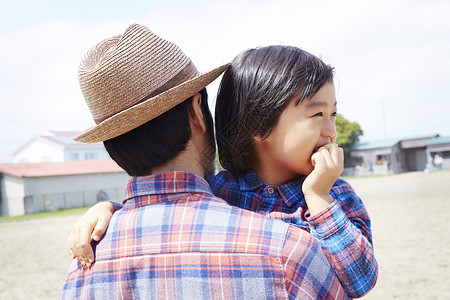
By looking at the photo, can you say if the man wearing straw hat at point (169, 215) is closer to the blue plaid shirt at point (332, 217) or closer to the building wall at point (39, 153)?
the blue plaid shirt at point (332, 217)

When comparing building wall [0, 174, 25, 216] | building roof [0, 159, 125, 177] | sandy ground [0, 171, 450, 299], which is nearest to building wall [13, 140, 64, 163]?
building roof [0, 159, 125, 177]

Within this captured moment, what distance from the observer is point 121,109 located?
1260mm

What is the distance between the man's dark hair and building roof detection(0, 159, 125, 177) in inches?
1111

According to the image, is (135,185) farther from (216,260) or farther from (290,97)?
(290,97)

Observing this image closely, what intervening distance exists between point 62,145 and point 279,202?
47311 millimetres

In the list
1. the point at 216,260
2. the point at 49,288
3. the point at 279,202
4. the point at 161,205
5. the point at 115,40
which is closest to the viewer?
the point at 216,260

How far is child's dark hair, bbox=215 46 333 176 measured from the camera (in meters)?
1.44

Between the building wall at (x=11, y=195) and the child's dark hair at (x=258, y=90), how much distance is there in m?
28.2

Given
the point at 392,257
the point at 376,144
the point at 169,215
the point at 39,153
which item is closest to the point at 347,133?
the point at 376,144

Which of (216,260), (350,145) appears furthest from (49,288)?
(350,145)

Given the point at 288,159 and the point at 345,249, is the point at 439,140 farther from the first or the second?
the point at 345,249

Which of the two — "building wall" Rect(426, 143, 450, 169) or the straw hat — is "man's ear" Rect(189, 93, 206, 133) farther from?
"building wall" Rect(426, 143, 450, 169)

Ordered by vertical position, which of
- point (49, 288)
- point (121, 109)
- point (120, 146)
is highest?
point (121, 109)

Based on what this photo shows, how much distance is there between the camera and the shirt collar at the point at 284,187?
4.91 ft
